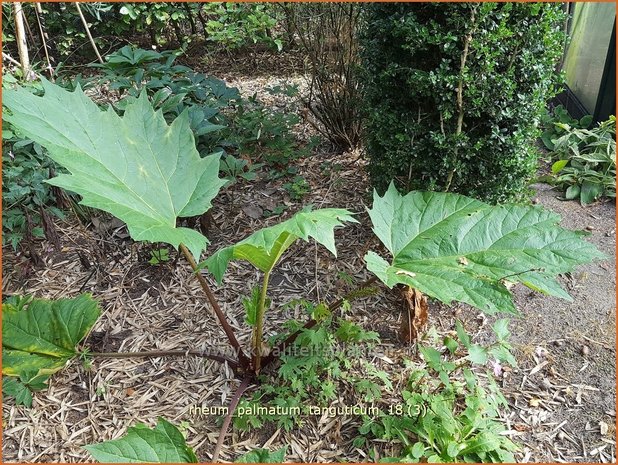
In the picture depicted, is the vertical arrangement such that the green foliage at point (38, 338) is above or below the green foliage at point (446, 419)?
above

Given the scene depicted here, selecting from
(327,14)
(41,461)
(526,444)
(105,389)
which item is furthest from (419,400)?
(327,14)

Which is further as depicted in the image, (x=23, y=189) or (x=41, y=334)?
(x=23, y=189)

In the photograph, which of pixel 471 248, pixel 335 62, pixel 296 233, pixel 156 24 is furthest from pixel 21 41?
pixel 471 248

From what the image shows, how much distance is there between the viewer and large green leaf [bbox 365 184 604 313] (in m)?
1.44

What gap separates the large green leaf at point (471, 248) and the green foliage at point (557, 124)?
211 cm

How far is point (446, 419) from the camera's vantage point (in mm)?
1772

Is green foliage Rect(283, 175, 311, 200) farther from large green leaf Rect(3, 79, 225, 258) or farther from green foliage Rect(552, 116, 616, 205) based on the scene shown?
green foliage Rect(552, 116, 616, 205)

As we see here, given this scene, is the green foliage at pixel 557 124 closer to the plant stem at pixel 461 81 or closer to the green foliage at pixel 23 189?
the plant stem at pixel 461 81

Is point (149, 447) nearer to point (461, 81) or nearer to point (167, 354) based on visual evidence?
point (167, 354)

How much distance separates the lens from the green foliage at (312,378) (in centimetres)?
188

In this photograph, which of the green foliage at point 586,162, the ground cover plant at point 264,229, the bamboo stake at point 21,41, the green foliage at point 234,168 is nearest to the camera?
the ground cover plant at point 264,229

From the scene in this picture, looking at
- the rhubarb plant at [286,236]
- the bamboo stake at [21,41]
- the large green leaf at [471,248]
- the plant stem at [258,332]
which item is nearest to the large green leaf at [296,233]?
the rhubarb plant at [286,236]

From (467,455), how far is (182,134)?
157cm

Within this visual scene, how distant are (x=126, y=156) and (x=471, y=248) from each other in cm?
127
